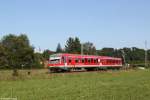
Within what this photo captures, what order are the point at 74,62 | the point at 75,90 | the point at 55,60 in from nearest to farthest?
the point at 75,90
the point at 55,60
the point at 74,62

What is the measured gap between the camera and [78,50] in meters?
136

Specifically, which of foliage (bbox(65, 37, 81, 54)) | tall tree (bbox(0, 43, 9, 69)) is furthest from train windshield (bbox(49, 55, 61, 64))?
foliage (bbox(65, 37, 81, 54))

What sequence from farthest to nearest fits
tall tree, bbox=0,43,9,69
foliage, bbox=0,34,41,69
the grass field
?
foliage, bbox=0,34,41,69 < tall tree, bbox=0,43,9,69 < the grass field

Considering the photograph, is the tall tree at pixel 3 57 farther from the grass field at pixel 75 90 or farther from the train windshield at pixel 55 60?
the grass field at pixel 75 90

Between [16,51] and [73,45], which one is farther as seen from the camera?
[73,45]

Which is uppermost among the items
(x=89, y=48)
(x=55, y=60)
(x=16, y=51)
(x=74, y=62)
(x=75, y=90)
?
(x=89, y=48)

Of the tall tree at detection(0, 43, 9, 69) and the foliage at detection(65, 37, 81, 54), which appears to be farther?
the foliage at detection(65, 37, 81, 54)

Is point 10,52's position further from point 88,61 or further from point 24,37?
point 88,61

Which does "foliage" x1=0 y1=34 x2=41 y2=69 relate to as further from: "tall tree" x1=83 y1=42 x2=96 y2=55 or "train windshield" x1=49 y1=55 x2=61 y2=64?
"tall tree" x1=83 y1=42 x2=96 y2=55

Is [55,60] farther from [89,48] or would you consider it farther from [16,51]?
[89,48]

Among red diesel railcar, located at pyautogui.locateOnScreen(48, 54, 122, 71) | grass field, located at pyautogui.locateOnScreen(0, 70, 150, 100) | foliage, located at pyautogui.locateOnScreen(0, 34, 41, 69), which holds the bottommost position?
grass field, located at pyautogui.locateOnScreen(0, 70, 150, 100)

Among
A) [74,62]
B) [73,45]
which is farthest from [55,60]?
[73,45]

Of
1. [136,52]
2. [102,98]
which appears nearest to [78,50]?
[136,52]

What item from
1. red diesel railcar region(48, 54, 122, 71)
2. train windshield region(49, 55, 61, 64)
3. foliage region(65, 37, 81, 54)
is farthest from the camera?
foliage region(65, 37, 81, 54)
